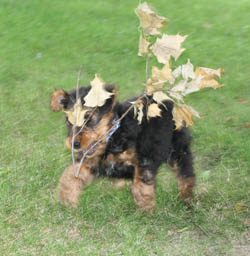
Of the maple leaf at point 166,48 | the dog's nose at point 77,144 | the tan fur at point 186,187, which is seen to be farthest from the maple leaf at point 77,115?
the tan fur at point 186,187

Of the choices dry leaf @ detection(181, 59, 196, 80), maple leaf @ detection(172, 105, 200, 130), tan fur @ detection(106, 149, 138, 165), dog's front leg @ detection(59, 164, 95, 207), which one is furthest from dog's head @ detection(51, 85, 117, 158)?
dry leaf @ detection(181, 59, 196, 80)

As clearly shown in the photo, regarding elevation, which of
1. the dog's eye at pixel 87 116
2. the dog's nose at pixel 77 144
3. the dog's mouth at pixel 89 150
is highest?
the dog's eye at pixel 87 116

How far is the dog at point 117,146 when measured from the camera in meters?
5.08

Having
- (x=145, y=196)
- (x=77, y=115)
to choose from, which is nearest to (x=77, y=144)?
(x=77, y=115)

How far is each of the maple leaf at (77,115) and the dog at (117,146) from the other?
0.20 feet

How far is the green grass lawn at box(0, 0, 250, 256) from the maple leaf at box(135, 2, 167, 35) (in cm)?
154

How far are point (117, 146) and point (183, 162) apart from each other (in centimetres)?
74

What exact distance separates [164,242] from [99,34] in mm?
6314

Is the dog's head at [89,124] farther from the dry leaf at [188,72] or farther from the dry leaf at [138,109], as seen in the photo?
the dry leaf at [188,72]

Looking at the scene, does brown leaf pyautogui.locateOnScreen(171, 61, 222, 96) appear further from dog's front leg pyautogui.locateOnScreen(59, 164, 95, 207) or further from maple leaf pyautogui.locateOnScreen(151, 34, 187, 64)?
dog's front leg pyautogui.locateOnScreen(59, 164, 95, 207)

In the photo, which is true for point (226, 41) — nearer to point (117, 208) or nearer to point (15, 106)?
point (15, 106)

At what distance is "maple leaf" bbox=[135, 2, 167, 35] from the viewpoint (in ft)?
15.3

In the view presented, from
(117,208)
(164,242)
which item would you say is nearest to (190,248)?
(164,242)

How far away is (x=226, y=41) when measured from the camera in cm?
992
